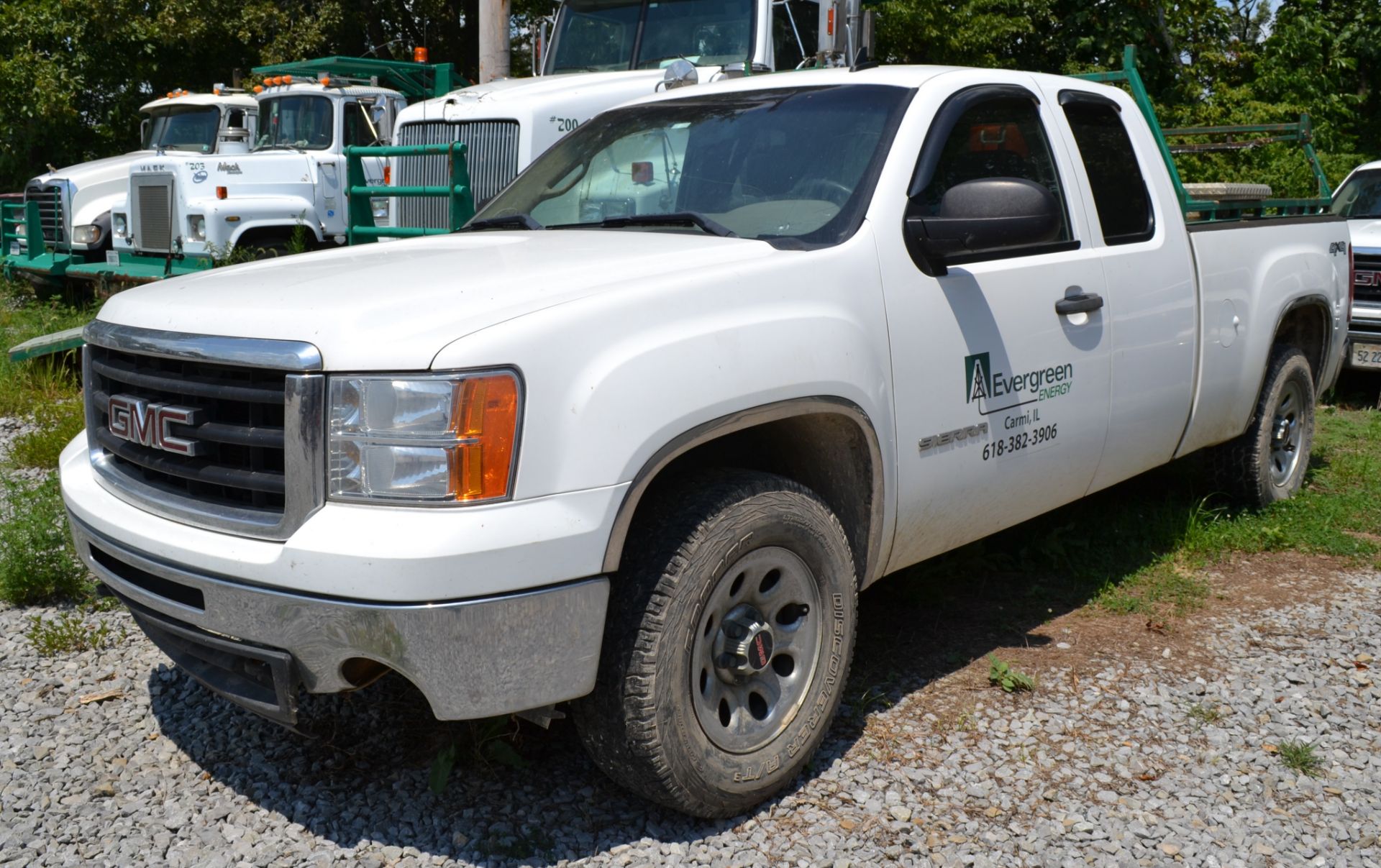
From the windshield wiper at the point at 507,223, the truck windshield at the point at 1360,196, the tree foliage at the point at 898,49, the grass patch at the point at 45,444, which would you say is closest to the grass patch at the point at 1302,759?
the windshield wiper at the point at 507,223

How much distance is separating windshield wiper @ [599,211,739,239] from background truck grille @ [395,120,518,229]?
4398 millimetres

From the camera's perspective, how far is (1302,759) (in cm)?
370

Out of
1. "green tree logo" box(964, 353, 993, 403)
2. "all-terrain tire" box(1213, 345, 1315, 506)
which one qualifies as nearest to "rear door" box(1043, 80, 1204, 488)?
"green tree logo" box(964, 353, 993, 403)

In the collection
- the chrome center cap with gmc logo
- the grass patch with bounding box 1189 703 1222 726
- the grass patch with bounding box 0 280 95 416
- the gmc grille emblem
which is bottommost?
the grass patch with bounding box 1189 703 1222 726

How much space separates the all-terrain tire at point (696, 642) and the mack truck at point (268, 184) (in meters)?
9.01

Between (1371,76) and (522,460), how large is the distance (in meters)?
20.0

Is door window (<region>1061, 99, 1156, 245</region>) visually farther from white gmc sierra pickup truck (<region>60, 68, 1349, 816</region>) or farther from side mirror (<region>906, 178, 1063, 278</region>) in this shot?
side mirror (<region>906, 178, 1063, 278</region>)

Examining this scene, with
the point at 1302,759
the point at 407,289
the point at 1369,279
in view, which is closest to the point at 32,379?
the point at 407,289

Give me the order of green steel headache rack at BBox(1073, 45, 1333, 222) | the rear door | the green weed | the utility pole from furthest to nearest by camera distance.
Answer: the utility pole
green steel headache rack at BBox(1073, 45, 1333, 222)
the rear door
the green weed

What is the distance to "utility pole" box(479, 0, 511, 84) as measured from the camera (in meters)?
10.6

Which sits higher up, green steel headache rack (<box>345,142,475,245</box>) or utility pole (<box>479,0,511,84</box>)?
utility pole (<box>479,0,511,84</box>)

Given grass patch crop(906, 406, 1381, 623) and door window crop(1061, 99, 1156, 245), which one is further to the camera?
grass patch crop(906, 406, 1381, 623)

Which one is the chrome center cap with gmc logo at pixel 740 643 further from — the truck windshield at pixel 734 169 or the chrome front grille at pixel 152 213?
the chrome front grille at pixel 152 213

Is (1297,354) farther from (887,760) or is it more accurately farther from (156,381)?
(156,381)
